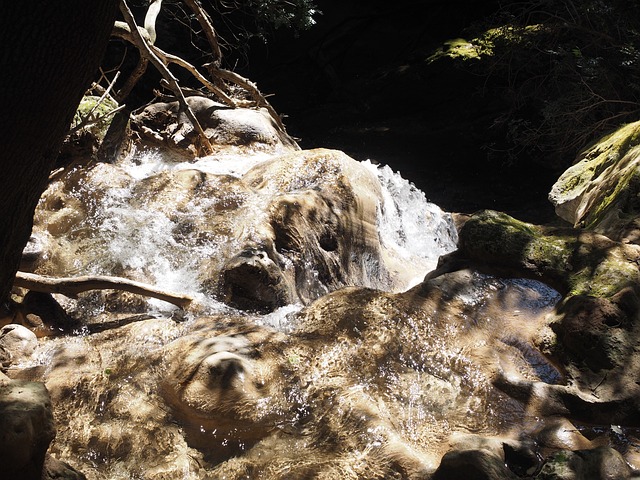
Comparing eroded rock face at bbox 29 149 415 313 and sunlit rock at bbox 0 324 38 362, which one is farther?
eroded rock face at bbox 29 149 415 313

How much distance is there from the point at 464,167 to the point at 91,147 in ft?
23.7

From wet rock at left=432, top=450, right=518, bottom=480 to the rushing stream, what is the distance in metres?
0.16

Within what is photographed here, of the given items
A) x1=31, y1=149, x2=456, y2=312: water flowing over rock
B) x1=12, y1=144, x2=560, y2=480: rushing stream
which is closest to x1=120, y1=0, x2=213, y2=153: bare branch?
x1=31, y1=149, x2=456, y2=312: water flowing over rock

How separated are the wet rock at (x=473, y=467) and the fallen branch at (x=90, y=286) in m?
2.70

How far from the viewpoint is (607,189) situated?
18.2 feet

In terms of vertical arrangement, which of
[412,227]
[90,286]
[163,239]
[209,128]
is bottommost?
[90,286]

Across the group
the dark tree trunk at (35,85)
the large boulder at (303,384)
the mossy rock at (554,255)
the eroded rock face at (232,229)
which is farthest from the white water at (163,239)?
the dark tree trunk at (35,85)

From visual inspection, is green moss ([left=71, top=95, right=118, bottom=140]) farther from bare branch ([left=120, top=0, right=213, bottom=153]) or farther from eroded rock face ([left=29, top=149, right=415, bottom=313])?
bare branch ([left=120, top=0, right=213, bottom=153])

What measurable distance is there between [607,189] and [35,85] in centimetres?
508

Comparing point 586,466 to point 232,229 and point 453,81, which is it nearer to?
point 232,229

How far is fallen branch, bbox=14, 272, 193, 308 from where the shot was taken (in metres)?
4.57

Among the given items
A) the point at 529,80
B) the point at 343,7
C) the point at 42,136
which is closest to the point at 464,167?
the point at 529,80

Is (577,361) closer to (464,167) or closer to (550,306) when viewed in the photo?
(550,306)

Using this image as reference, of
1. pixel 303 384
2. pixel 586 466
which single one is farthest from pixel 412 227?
pixel 586 466
